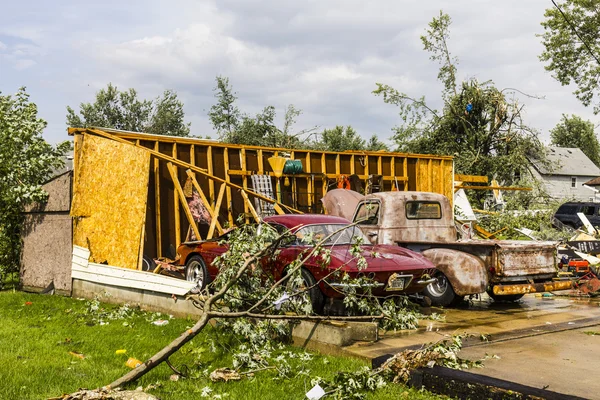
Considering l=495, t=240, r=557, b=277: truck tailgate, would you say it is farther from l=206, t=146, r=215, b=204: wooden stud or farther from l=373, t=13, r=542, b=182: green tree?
l=373, t=13, r=542, b=182: green tree

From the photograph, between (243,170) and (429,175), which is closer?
(243,170)

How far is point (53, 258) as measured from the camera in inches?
521

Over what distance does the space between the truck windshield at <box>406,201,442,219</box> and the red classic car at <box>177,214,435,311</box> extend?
1.91 metres

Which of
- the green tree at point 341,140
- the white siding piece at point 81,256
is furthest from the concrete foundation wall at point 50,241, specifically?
the green tree at point 341,140

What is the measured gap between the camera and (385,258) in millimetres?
9328

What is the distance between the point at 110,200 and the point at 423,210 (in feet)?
20.6

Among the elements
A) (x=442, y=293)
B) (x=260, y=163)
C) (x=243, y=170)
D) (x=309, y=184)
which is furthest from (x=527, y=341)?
(x=309, y=184)

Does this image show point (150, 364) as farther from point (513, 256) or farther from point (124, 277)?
point (513, 256)

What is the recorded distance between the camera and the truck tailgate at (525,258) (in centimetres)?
1030

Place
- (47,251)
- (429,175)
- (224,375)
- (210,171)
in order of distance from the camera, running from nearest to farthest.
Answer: (224,375), (47,251), (210,171), (429,175)

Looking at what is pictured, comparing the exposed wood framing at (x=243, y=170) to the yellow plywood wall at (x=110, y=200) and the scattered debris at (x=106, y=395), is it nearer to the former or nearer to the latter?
the yellow plywood wall at (x=110, y=200)

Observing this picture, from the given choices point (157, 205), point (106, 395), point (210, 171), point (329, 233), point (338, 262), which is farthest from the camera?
point (210, 171)

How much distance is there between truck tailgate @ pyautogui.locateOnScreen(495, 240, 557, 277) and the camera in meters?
10.3

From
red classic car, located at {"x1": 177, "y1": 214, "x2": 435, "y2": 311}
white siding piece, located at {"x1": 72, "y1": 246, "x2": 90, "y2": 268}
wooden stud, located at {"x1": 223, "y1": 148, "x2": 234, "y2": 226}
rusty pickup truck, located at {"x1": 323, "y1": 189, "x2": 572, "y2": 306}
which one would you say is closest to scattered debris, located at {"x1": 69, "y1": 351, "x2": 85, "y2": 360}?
red classic car, located at {"x1": 177, "y1": 214, "x2": 435, "y2": 311}
